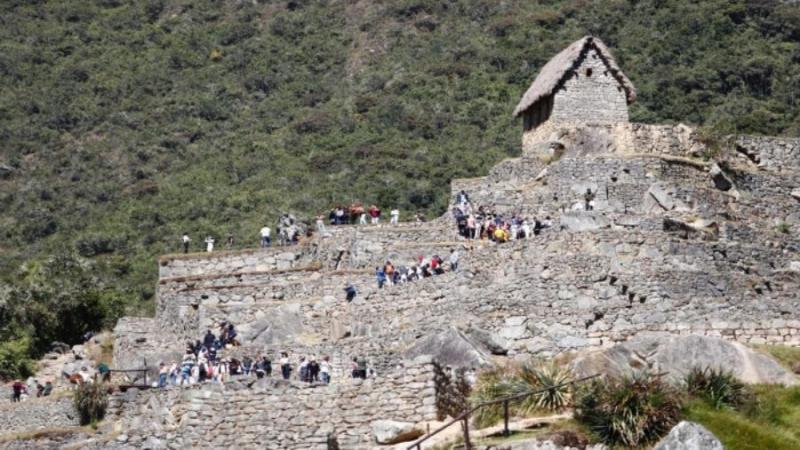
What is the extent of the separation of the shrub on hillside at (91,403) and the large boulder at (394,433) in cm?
1533

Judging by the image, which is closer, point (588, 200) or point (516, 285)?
point (516, 285)

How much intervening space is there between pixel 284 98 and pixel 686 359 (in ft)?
249

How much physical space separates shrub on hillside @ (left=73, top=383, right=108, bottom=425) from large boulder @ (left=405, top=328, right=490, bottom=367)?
1017 cm

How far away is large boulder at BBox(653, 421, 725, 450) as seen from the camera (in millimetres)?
35469

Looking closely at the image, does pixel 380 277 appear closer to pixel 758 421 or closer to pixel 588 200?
pixel 588 200

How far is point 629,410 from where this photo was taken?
37.2 m

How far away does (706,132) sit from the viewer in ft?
205

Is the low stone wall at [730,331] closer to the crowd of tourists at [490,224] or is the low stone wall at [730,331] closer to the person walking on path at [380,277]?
the crowd of tourists at [490,224]

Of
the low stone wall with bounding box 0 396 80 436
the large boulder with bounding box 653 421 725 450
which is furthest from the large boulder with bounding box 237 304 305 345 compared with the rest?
the large boulder with bounding box 653 421 725 450

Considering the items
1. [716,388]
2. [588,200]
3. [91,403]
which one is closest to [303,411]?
[716,388]

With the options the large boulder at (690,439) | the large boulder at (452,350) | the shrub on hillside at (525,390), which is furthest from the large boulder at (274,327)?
the large boulder at (690,439)

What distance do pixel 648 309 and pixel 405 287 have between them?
308 inches

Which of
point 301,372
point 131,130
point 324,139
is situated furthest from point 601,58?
point 131,130

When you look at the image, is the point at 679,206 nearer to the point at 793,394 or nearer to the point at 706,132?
the point at 706,132
